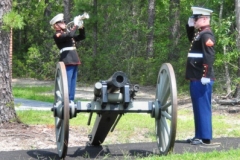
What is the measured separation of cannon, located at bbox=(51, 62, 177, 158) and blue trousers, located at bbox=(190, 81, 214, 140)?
3.55 ft

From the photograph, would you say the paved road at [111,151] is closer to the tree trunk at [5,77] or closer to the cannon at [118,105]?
the cannon at [118,105]

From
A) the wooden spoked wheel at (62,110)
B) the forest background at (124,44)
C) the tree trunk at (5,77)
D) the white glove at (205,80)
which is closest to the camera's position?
the wooden spoked wheel at (62,110)

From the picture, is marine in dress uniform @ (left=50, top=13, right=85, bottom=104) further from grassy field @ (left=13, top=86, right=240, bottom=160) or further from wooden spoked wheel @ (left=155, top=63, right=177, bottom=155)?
wooden spoked wheel @ (left=155, top=63, right=177, bottom=155)

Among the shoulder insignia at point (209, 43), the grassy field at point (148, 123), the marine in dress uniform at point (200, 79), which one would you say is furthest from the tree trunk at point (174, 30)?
the shoulder insignia at point (209, 43)

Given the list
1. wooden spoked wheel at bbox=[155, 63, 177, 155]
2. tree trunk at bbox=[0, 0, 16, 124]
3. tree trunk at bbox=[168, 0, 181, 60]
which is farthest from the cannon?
tree trunk at bbox=[168, 0, 181, 60]

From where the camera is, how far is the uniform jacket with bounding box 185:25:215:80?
8.48 m

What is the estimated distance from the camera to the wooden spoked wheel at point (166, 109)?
7102mm

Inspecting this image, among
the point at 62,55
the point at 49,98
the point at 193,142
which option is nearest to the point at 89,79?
the point at 49,98

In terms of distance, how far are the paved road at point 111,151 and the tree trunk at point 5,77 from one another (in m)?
2.51

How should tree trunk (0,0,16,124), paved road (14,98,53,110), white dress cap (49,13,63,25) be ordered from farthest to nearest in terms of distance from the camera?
paved road (14,98,53,110), white dress cap (49,13,63,25), tree trunk (0,0,16,124)

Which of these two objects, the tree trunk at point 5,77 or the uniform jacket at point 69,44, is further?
the uniform jacket at point 69,44

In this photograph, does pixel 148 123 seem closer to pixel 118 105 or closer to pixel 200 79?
pixel 200 79

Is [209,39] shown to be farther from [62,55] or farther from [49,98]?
[49,98]

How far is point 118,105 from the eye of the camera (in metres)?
7.32
